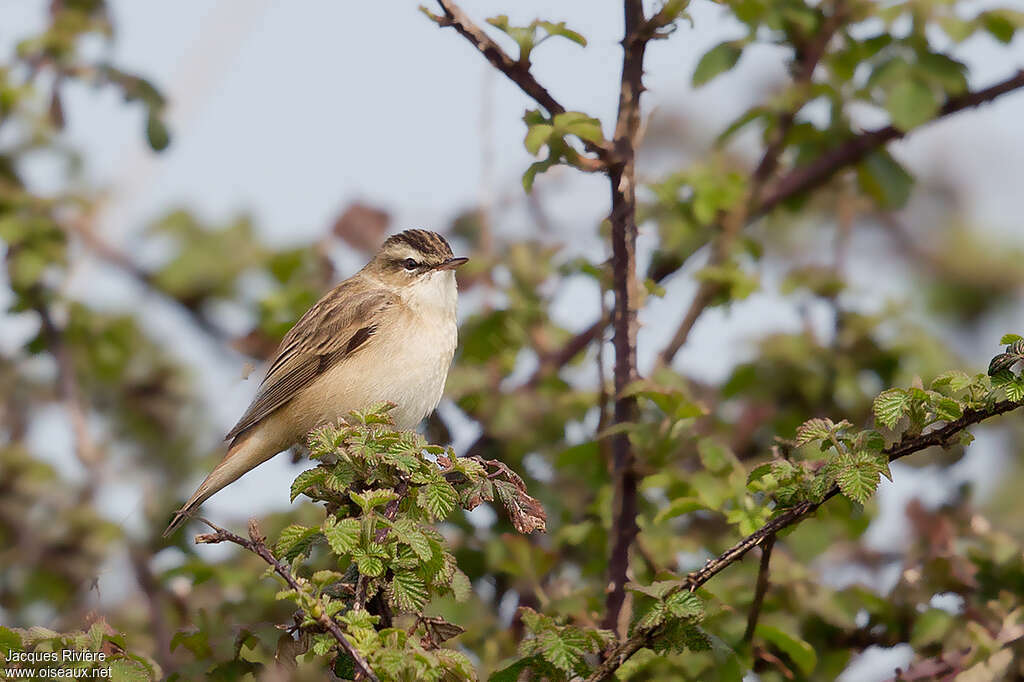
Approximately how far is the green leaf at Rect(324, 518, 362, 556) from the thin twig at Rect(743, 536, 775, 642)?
935mm

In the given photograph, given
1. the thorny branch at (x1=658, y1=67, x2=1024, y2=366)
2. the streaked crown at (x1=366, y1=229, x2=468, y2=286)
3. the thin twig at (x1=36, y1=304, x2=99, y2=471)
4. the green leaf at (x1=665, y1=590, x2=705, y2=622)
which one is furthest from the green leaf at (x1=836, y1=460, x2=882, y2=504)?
the thin twig at (x1=36, y1=304, x2=99, y2=471)

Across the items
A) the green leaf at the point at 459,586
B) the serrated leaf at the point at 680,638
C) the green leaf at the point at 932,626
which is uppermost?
the green leaf at the point at 932,626

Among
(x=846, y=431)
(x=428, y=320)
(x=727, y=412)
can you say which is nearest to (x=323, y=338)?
(x=428, y=320)

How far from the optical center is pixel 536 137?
3.11 metres

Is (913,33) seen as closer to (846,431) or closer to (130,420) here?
(846,431)

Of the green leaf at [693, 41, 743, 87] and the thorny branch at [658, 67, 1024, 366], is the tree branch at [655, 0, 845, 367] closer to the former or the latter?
the thorny branch at [658, 67, 1024, 366]

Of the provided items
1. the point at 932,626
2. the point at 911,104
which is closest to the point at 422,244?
the point at 911,104

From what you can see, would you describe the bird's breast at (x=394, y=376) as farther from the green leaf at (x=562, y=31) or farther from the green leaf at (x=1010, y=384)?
the green leaf at (x=1010, y=384)

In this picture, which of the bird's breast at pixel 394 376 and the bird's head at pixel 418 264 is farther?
the bird's head at pixel 418 264

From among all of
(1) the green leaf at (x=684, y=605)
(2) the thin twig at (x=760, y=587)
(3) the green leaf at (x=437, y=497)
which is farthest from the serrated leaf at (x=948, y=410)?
(3) the green leaf at (x=437, y=497)

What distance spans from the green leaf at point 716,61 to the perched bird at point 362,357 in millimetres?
1646

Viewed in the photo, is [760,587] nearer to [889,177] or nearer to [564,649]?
[564,649]

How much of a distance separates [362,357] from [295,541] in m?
2.56

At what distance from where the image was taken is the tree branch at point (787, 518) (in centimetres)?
252
